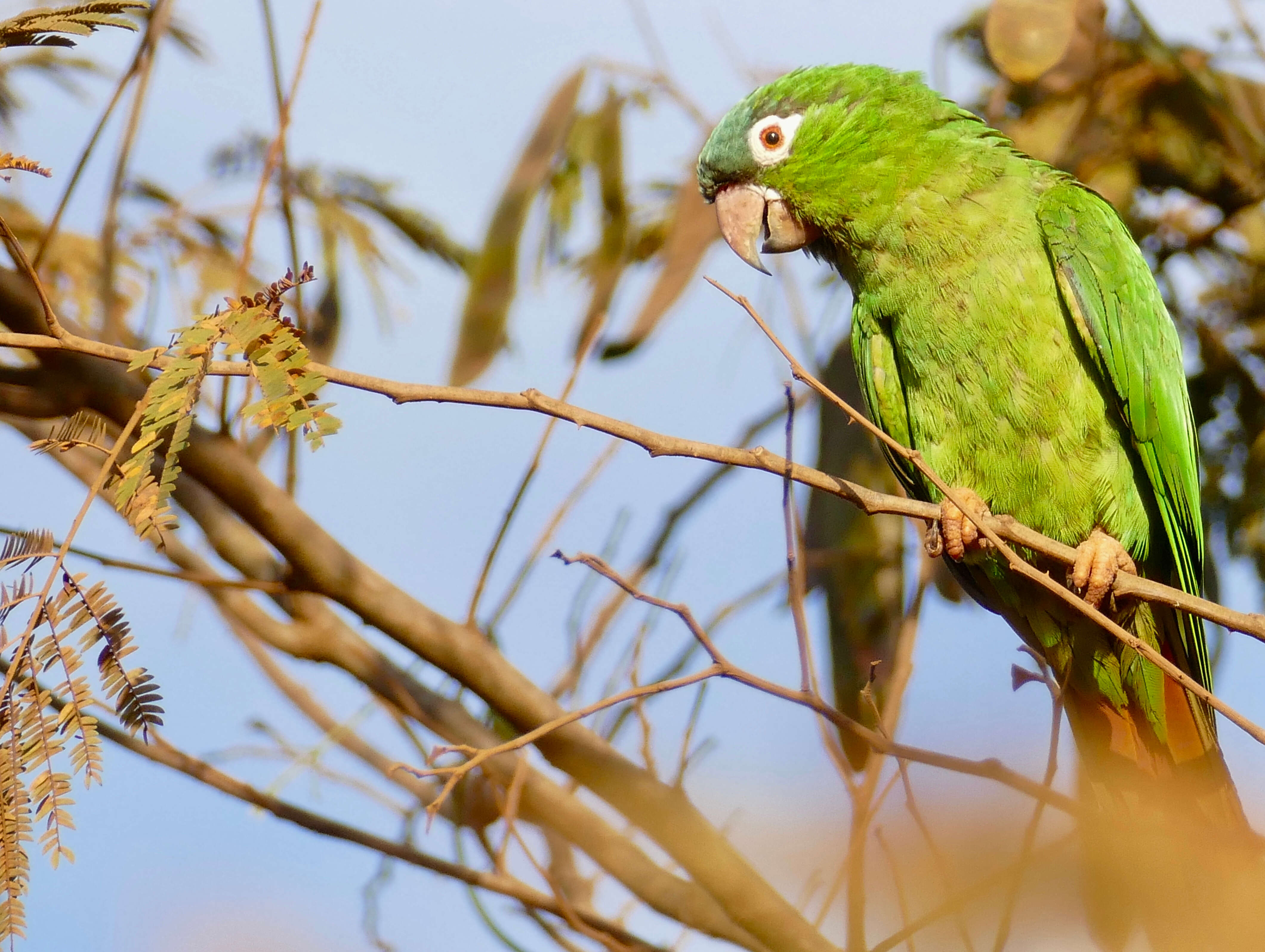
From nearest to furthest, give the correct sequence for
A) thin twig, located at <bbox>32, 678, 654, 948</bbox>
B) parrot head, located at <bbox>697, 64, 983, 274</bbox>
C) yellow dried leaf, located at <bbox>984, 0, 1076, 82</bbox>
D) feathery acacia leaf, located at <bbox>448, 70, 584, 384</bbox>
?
1. thin twig, located at <bbox>32, 678, 654, 948</bbox>
2. parrot head, located at <bbox>697, 64, 983, 274</bbox>
3. feathery acacia leaf, located at <bbox>448, 70, 584, 384</bbox>
4. yellow dried leaf, located at <bbox>984, 0, 1076, 82</bbox>

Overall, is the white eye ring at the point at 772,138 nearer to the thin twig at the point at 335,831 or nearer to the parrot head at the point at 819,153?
the parrot head at the point at 819,153

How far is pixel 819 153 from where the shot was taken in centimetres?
268

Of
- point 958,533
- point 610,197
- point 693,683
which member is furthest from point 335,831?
point 610,197

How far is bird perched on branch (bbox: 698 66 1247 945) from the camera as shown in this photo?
2.42 metres

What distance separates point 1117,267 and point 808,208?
71cm

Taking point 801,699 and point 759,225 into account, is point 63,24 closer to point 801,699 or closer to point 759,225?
point 801,699

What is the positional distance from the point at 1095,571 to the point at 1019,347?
1.64ft

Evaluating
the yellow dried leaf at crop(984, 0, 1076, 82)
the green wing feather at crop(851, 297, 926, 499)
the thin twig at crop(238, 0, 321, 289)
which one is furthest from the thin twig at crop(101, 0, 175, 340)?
the yellow dried leaf at crop(984, 0, 1076, 82)

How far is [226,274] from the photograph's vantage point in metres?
3.76

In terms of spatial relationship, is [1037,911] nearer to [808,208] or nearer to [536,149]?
[808,208]

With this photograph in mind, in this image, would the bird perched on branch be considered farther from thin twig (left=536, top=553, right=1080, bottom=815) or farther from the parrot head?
thin twig (left=536, top=553, right=1080, bottom=815)

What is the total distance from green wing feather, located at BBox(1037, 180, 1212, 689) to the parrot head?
34cm

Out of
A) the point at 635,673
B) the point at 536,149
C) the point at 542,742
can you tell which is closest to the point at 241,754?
the point at 542,742

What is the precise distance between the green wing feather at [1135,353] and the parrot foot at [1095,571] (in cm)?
23
